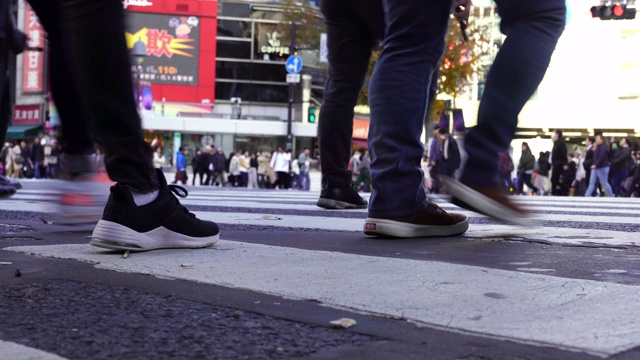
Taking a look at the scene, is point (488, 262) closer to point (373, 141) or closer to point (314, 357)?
point (373, 141)

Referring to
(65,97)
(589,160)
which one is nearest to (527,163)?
(589,160)

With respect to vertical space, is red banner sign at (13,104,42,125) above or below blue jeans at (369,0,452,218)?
below

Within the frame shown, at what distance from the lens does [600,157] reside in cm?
1750

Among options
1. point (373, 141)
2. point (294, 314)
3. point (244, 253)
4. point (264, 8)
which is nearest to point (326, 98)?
point (373, 141)

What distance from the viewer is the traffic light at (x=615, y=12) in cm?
1842

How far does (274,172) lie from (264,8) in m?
23.1

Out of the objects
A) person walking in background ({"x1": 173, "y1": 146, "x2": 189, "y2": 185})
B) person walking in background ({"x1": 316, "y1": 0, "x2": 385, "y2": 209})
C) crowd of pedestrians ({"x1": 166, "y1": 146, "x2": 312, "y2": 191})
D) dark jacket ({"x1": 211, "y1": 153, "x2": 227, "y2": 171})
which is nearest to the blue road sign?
crowd of pedestrians ({"x1": 166, "y1": 146, "x2": 312, "y2": 191})

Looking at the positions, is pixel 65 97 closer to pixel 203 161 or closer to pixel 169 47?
pixel 203 161

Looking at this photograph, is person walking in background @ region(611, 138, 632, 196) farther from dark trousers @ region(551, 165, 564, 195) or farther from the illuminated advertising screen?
the illuminated advertising screen

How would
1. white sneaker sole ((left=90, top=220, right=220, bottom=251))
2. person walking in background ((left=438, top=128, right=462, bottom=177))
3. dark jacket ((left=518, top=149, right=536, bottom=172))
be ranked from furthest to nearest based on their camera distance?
dark jacket ((left=518, top=149, right=536, bottom=172))
person walking in background ((left=438, top=128, right=462, bottom=177))
white sneaker sole ((left=90, top=220, right=220, bottom=251))

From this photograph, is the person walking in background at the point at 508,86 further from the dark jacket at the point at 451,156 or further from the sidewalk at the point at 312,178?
the sidewalk at the point at 312,178

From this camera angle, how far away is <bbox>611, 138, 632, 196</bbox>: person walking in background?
64.2 ft

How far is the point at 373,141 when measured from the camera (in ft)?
10.2

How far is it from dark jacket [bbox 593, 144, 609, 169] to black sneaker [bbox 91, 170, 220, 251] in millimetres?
15894
